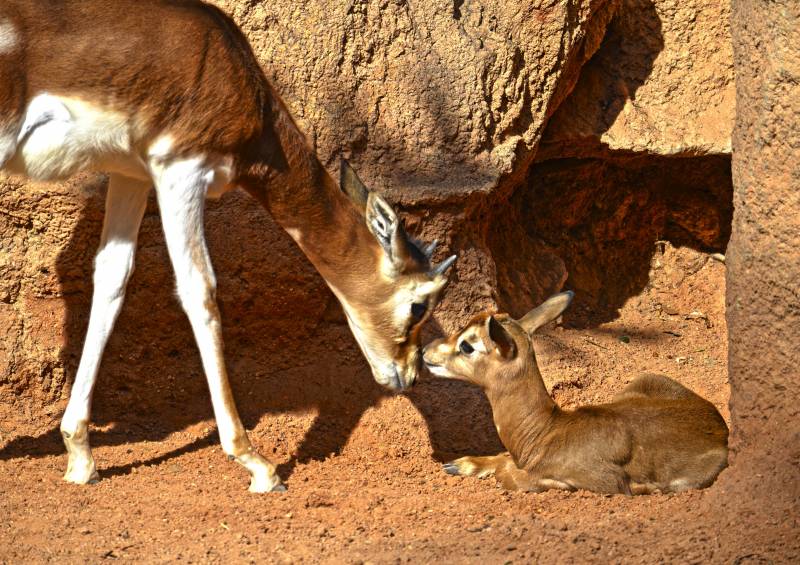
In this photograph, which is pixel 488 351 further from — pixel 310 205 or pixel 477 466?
pixel 310 205

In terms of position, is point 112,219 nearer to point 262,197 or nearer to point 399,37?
point 262,197

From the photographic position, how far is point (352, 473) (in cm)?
704

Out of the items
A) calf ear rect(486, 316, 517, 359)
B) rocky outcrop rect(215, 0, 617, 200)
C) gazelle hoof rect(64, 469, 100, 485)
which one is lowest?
gazelle hoof rect(64, 469, 100, 485)

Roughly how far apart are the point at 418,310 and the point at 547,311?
0.75m

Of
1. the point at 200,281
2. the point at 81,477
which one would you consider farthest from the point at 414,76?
the point at 81,477

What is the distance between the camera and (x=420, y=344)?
7.06 m

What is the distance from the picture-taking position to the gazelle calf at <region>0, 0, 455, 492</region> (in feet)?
19.5

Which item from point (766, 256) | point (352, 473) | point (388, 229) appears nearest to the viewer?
point (766, 256)

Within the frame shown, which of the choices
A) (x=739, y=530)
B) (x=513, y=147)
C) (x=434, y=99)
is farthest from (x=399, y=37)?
(x=739, y=530)

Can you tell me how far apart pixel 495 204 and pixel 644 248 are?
6.22 ft

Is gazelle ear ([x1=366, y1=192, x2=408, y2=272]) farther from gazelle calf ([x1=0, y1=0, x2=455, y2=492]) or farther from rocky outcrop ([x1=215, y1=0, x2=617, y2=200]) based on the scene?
rocky outcrop ([x1=215, y1=0, x2=617, y2=200])

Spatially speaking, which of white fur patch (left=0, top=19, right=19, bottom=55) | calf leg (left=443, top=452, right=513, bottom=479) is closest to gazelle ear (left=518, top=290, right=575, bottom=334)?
calf leg (left=443, top=452, right=513, bottom=479)

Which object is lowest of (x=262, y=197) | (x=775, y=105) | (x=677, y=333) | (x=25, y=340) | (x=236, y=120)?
(x=25, y=340)

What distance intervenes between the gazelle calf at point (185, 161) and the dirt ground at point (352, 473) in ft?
1.74
